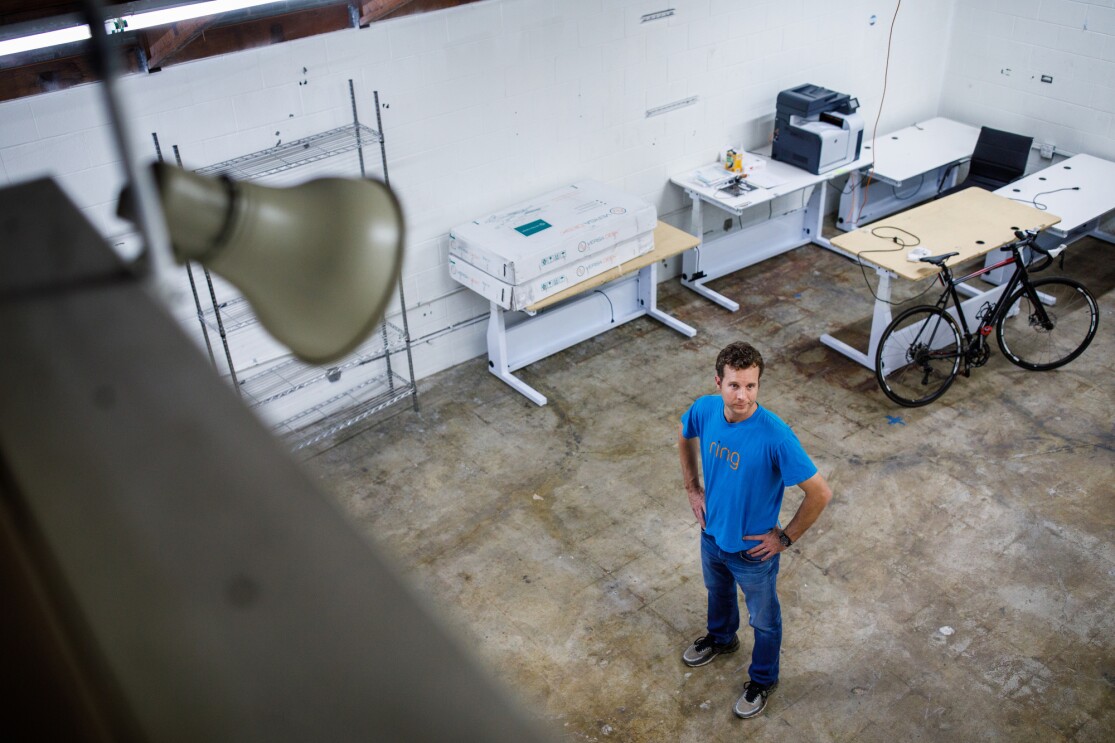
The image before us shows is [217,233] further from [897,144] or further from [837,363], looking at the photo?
[897,144]

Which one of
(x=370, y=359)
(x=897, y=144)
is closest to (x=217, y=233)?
(x=370, y=359)

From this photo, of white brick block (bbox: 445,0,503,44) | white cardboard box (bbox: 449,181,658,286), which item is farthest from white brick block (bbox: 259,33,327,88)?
white cardboard box (bbox: 449,181,658,286)

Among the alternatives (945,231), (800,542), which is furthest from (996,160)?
(800,542)

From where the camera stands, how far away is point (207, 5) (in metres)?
3.37

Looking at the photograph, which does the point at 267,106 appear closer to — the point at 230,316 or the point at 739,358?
the point at 230,316

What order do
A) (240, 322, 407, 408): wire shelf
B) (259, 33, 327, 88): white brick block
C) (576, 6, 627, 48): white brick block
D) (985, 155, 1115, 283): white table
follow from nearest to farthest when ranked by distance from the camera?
(259, 33, 327, 88): white brick block → (240, 322, 407, 408): wire shelf → (576, 6, 627, 48): white brick block → (985, 155, 1115, 283): white table

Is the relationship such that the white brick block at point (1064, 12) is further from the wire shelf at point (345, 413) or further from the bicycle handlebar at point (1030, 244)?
the wire shelf at point (345, 413)

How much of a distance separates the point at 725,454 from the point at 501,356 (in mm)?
2634

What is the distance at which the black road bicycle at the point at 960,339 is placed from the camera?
18.2 ft

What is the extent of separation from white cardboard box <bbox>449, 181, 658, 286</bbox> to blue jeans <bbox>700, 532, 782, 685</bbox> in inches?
82.4

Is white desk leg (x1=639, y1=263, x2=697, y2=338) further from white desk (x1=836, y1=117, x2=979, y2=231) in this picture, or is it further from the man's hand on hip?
the man's hand on hip

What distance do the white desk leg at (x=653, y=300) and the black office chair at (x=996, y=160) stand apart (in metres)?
2.27

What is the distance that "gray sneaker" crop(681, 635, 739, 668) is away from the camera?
4039 millimetres

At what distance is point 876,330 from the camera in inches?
230
